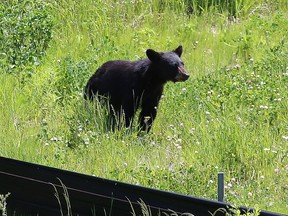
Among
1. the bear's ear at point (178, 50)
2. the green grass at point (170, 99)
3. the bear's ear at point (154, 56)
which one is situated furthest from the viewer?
the bear's ear at point (178, 50)

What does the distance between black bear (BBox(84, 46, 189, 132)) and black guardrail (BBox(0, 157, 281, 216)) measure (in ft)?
8.10

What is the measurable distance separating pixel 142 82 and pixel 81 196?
3285 mm

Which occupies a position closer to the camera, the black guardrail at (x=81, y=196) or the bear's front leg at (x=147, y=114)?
the black guardrail at (x=81, y=196)

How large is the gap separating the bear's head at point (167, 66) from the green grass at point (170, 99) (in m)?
0.35

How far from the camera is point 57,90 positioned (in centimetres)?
931

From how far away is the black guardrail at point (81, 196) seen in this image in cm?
503

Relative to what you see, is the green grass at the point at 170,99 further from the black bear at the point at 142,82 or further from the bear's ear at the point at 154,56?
the bear's ear at the point at 154,56

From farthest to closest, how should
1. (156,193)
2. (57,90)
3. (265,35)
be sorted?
(265,35) < (57,90) < (156,193)

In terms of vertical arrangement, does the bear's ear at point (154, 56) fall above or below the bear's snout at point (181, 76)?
above

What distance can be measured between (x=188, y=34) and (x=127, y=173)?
17.8ft

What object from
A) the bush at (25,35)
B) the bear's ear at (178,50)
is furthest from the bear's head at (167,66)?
the bush at (25,35)

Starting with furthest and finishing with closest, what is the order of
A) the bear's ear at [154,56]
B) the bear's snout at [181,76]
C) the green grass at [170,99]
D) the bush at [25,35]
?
the bush at [25,35], the bear's ear at [154,56], the bear's snout at [181,76], the green grass at [170,99]

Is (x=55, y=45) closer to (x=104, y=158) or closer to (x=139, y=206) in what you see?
(x=104, y=158)

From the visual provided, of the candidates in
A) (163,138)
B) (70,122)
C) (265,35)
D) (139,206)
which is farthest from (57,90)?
(139,206)
